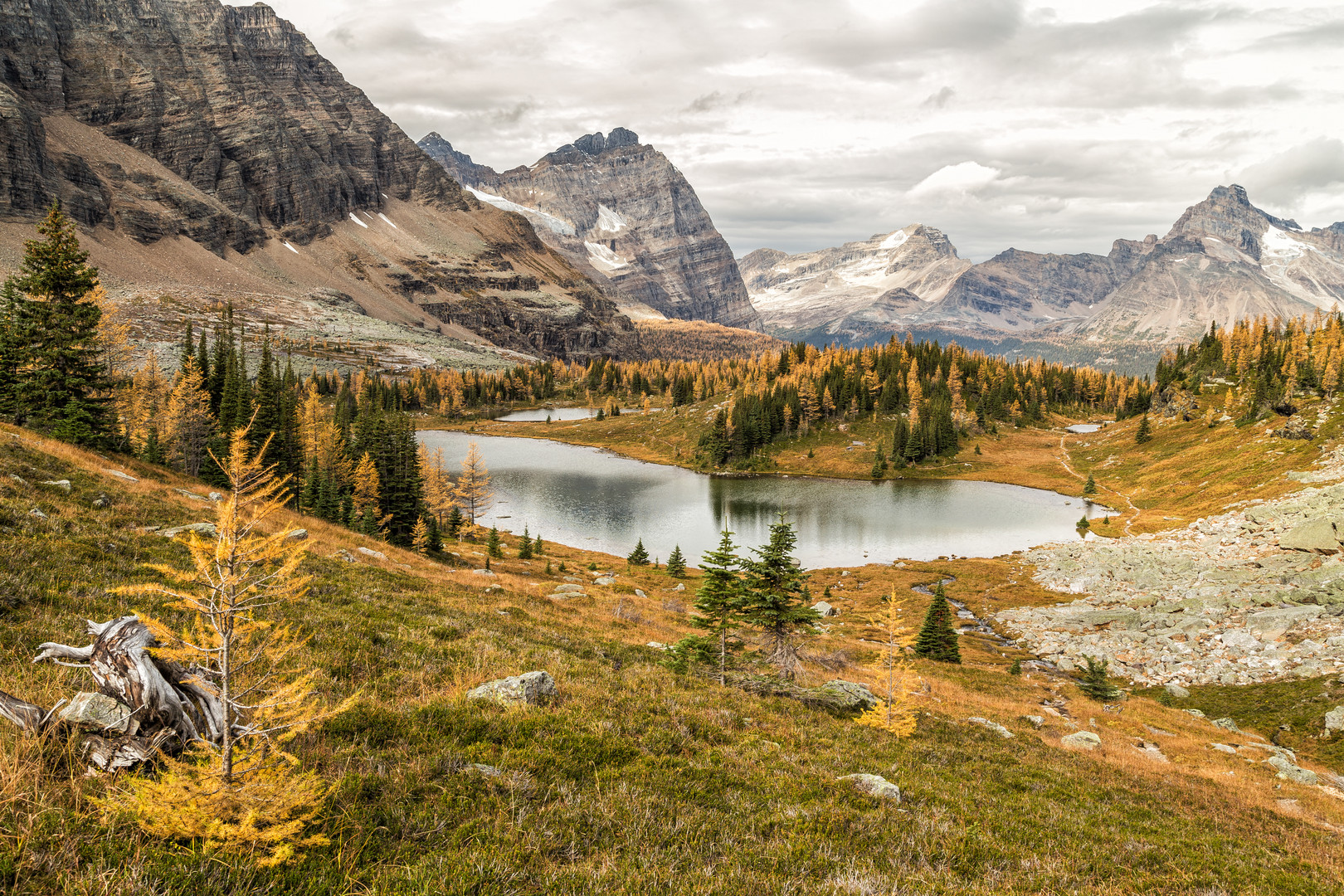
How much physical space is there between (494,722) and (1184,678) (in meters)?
43.1

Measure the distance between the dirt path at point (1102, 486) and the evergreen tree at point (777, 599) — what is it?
6922 centimetres

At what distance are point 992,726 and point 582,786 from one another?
62.9ft

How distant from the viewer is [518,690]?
41.1 feet

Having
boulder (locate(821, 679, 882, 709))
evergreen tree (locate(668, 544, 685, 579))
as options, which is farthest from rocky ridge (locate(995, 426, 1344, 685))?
evergreen tree (locate(668, 544, 685, 579))

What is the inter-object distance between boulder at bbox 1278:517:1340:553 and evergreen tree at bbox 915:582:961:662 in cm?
3018

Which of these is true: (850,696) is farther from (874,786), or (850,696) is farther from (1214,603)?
(1214,603)

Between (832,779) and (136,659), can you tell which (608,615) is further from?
(136,659)

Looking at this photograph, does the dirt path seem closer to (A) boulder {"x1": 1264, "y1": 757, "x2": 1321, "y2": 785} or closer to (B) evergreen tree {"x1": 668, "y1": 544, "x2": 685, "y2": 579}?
(B) evergreen tree {"x1": 668, "y1": 544, "x2": 685, "y2": 579}

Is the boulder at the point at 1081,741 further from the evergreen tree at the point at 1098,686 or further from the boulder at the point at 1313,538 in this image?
the boulder at the point at 1313,538

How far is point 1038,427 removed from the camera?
161500mm

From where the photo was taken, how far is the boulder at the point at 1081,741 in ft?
71.5

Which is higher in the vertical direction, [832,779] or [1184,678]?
[832,779]

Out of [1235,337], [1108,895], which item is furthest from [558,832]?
[1235,337]

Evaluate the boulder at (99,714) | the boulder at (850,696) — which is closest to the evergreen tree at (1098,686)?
the boulder at (850,696)
